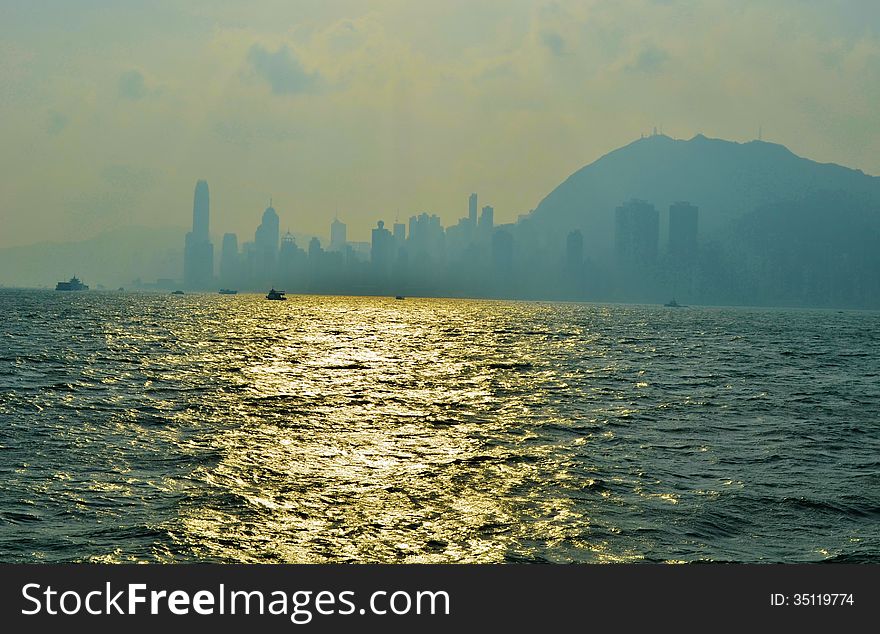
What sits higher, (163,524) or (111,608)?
(111,608)

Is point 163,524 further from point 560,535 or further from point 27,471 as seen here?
point 560,535

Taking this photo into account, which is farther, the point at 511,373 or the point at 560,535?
the point at 511,373

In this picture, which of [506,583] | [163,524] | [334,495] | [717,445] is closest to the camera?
[506,583]

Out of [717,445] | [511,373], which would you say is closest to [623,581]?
[717,445]

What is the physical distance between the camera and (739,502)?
24734 mm

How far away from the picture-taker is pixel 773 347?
118 metres

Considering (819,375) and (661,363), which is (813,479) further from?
(661,363)

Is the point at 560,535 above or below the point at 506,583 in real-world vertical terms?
below

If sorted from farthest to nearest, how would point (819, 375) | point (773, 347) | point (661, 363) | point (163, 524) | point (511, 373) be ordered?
point (773, 347) → point (661, 363) → point (819, 375) → point (511, 373) → point (163, 524)

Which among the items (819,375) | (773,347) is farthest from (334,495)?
(773,347)

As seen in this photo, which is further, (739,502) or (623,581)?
(739,502)

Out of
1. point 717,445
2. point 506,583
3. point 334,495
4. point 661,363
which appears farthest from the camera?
point 661,363

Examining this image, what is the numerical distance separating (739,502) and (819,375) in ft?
183

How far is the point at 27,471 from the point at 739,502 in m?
23.0
